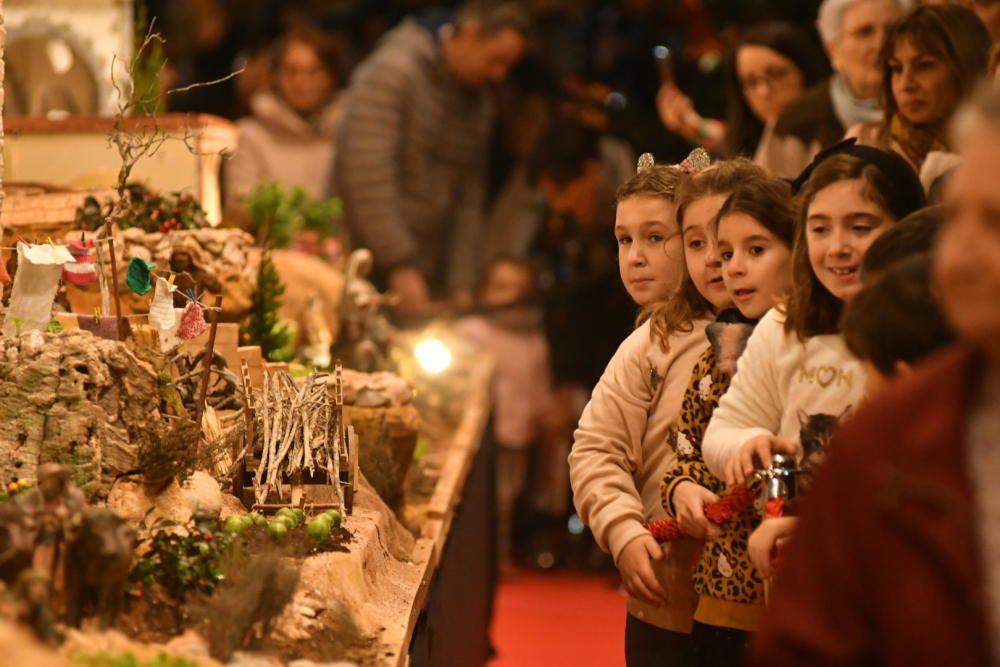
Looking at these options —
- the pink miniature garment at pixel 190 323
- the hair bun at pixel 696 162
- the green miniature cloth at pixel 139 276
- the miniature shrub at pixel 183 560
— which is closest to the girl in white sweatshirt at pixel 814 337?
the hair bun at pixel 696 162

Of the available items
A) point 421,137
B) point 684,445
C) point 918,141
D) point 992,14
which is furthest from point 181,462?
point 421,137

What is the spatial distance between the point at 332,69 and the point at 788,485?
20.4 ft

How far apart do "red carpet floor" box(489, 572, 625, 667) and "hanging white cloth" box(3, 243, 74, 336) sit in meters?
2.65

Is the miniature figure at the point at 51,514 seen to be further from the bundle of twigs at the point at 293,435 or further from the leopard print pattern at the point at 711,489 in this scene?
the leopard print pattern at the point at 711,489

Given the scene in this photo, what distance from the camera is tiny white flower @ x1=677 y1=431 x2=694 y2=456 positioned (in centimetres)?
305

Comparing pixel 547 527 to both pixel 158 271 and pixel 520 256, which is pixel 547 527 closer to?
pixel 520 256

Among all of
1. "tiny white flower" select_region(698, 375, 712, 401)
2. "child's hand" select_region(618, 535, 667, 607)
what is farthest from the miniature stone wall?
"tiny white flower" select_region(698, 375, 712, 401)

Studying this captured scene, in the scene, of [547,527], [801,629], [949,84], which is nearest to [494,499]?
[547,527]

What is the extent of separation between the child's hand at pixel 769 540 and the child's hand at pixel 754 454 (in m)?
0.09

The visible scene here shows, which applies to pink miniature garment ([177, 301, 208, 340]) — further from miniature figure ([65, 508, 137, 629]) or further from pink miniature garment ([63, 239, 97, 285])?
miniature figure ([65, 508, 137, 629])

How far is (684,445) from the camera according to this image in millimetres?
3062

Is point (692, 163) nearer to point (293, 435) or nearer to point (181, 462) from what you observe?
point (293, 435)

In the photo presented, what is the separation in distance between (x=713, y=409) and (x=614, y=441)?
0.23 meters

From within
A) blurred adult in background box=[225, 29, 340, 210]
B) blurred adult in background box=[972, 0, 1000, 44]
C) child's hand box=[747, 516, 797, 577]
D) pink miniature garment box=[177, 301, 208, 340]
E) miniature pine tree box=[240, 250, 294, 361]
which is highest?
blurred adult in background box=[225, 29, 340, 210]
